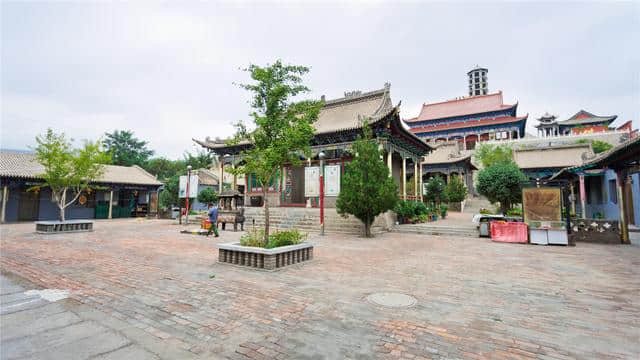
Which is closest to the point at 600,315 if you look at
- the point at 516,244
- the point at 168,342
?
the point at 168,342

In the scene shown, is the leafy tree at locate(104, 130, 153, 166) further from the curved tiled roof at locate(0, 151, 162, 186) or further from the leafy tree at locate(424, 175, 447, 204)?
the leafy tree at locate(424, 175, 447, 204)

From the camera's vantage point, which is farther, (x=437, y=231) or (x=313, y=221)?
(x=313, y=221)

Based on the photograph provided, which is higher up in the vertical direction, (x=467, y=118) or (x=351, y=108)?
(x=467, y=118)

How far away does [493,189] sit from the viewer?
15273mm

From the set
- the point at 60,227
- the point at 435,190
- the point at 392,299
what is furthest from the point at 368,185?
the point at 60,227

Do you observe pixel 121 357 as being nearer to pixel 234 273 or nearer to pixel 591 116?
pixel 234 273

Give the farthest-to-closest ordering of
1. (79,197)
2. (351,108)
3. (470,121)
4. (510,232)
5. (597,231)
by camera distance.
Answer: (470,121) → (79,197) → (351,108) → (510,232) → (597,231)

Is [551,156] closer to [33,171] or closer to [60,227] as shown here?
[60,227]

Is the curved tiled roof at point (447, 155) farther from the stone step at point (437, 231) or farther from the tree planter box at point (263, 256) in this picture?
the tree planter box at point (263, 256)

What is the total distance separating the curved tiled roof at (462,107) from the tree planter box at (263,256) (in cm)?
4633

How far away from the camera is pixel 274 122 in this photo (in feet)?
23.1

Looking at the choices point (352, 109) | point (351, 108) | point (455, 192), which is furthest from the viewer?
point (455, 192)

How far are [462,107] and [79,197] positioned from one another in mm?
50366

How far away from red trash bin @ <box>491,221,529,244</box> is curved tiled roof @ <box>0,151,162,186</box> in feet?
70.3
